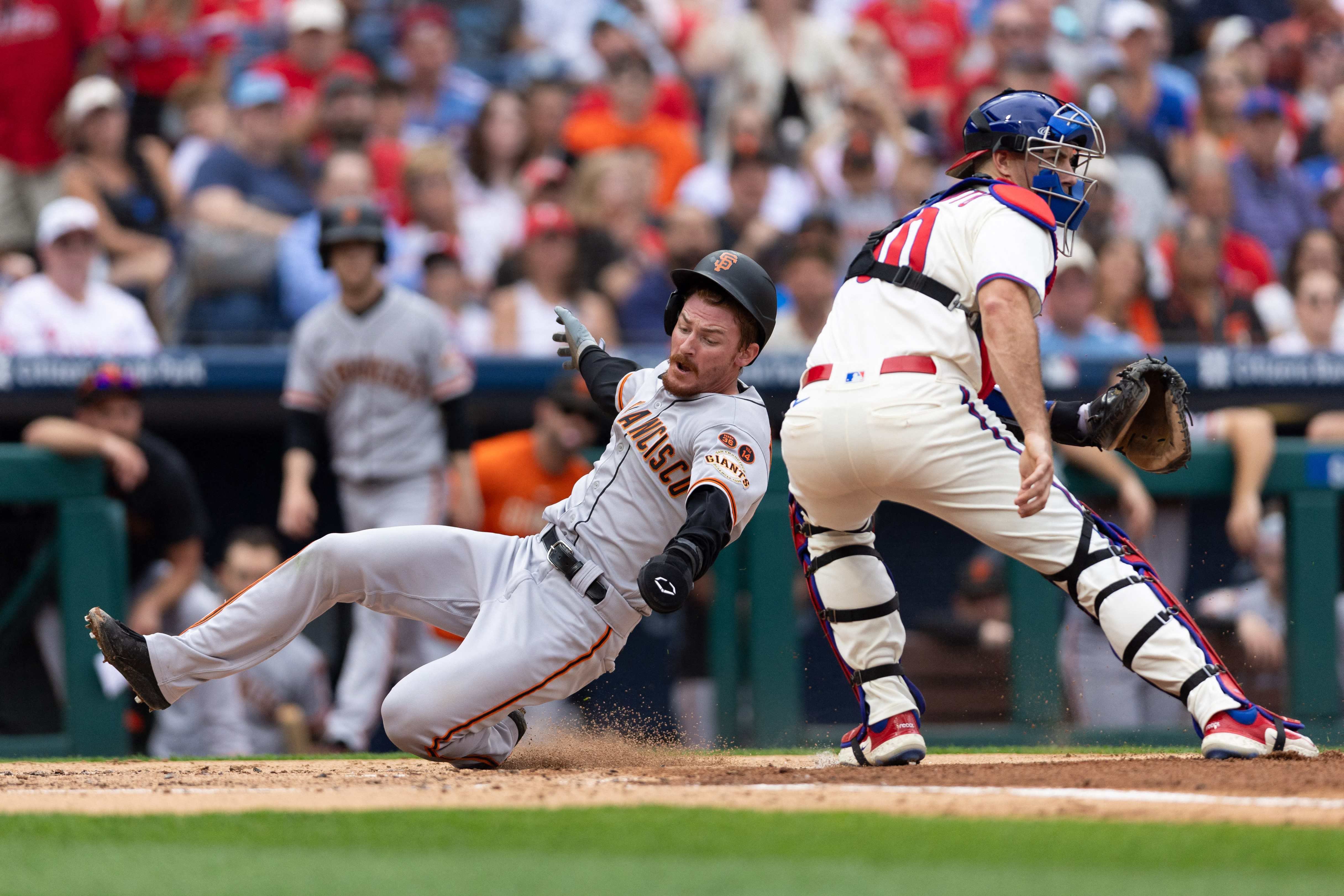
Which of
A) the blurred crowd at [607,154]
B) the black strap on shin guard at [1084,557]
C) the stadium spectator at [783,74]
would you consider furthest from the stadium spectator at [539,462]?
the stadium spectator at [783,74]

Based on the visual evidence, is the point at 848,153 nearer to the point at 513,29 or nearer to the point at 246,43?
the point at 513,29

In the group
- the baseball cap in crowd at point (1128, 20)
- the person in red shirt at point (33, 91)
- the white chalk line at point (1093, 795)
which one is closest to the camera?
the white chalk line at point (1093, 795)

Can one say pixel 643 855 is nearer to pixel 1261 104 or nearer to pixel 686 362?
pixel 686 362

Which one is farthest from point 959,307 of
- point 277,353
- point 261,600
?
point 277,353

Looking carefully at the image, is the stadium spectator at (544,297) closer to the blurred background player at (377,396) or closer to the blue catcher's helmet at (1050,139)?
the blurred background player at (377,396)

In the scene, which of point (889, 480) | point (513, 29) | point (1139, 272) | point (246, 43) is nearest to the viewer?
point (889, 480)

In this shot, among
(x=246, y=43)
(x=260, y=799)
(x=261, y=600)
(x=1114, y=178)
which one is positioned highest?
(x=246, y=43)

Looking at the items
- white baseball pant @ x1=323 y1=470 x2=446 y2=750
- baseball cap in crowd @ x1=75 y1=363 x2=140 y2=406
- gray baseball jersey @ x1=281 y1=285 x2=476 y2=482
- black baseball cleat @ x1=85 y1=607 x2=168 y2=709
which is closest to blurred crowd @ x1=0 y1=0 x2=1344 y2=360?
baseball cap in crowd @ x1=75 y1=363 x2=140 y2=406
